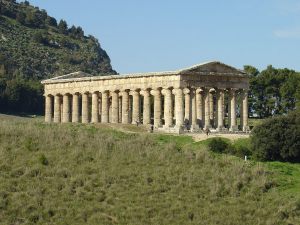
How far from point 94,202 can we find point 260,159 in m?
21.5

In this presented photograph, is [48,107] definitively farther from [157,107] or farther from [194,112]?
[194,112]

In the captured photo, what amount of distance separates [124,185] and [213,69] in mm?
46092

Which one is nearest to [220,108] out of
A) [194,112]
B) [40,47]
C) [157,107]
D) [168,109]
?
[194,112]

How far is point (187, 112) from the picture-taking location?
278 feet

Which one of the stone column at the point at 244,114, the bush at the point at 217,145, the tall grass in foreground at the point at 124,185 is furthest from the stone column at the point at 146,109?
the tall grass in foreground at the point at 124,185

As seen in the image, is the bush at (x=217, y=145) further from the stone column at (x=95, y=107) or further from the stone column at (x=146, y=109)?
the stone column at (x=95, y=107)

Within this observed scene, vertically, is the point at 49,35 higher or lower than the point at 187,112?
higher

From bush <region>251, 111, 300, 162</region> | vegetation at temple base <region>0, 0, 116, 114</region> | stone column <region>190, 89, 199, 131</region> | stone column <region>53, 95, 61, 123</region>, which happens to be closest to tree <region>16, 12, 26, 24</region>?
vegetation at temple base <region>0, 0, 116, 114</region>

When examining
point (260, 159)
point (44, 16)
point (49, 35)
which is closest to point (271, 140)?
point (260, 159)

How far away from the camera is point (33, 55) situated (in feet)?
522

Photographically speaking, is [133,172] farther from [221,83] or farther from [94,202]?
[221,83]

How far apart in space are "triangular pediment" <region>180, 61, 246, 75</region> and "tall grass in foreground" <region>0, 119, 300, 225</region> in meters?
33.7

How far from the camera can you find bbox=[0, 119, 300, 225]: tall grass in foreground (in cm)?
3678

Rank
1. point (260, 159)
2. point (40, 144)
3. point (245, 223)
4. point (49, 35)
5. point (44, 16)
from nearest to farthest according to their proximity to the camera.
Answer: point (245, 223) < point (40, 144) < point (260, 159) < point (49, 35) < point (44, 16)
